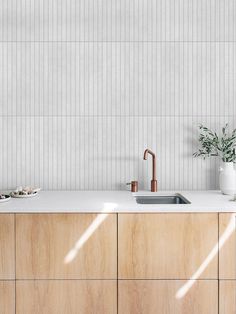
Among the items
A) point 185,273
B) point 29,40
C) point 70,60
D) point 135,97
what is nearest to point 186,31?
point 135,97

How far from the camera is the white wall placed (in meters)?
2.66

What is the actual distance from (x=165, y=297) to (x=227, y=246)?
17.0 inches

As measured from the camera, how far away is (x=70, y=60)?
2.68 m

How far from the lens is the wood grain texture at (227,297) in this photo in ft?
6.73

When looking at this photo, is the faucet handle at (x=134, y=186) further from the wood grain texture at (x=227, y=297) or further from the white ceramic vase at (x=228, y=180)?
the wood grain texture at (x=227, y=297)

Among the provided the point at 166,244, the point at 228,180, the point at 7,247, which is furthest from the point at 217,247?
the point at 7,247

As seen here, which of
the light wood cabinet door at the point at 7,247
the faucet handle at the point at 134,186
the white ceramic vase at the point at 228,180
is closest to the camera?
the light wood cabinet door at the point at 7,247

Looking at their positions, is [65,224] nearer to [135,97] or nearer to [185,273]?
[185,273]

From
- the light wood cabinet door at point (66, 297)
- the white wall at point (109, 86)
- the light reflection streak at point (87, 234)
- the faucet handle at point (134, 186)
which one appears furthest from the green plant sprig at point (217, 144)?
the light wood cabinet door at point (66, 297)

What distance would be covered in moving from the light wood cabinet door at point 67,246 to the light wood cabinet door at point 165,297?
0.45ft

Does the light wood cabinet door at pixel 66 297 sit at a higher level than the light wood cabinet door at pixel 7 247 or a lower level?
lower

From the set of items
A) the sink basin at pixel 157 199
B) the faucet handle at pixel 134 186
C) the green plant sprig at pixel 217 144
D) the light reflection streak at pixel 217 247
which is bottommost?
the light reflection streak at pixel 217 247

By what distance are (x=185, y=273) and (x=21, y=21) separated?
1979mm

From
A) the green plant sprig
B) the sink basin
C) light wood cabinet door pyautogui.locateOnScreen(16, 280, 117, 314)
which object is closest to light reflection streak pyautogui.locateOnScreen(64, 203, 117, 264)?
light wood cabinet door pyautogui.locateOnScreen(16, 280, 117, 314)
